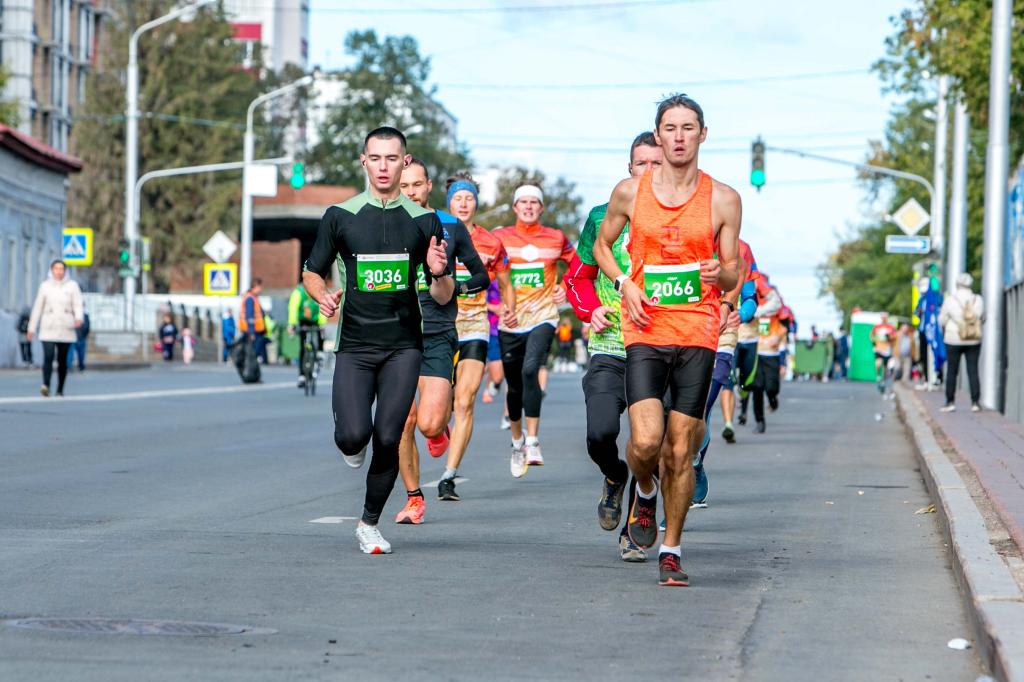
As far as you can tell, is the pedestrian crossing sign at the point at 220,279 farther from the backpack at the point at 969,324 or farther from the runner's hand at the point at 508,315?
the runner's hand at the point at 508,315

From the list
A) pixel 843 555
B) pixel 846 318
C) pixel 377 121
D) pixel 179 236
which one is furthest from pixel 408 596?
pixel 846 318

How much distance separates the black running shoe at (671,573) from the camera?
8133mm

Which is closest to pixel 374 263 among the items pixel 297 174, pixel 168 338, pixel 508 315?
pixel 508 315

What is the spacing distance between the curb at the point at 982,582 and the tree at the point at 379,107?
323ft

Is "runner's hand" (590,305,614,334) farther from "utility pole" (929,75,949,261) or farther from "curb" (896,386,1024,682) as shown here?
"utility pole" (929,75,949,261)

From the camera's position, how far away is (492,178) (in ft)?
555

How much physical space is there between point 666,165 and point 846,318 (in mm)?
113797

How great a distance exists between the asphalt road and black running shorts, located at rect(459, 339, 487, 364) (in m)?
0.85

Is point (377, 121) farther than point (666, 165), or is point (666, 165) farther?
point (377, 121)

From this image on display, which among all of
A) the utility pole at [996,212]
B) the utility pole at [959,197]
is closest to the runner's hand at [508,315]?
the utility pole at [996,212]

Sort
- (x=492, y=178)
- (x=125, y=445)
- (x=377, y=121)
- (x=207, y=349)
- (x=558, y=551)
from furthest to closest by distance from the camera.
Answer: (x=492, y=178), (x=377, y=121), (x=207, y=349), (x=125, y=445), (x=558, y=551)

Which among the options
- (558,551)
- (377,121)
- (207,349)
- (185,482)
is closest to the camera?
(558,551)

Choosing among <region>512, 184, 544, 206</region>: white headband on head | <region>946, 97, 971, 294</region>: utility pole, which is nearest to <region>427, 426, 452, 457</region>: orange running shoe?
<region>512, 184, 544, 206</region>: white headband on head

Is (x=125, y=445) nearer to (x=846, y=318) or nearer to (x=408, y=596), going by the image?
(x=408, y=596)
